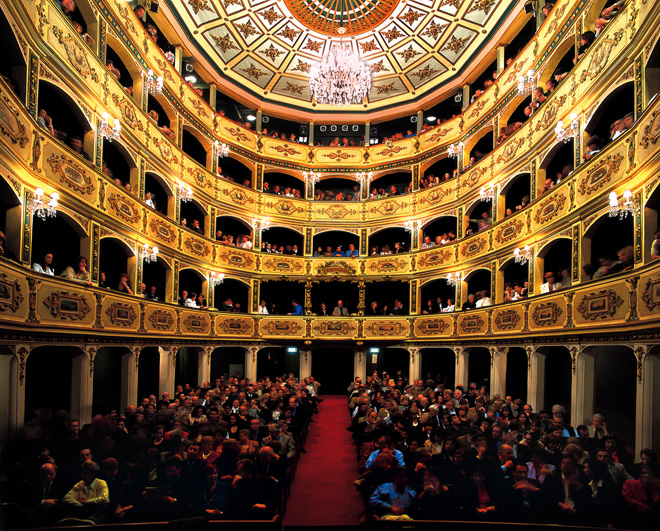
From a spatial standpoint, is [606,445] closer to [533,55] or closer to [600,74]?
[600,74]

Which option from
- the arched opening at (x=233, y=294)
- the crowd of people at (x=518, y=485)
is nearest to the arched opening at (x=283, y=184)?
the arched opening at (x=233, y=294)

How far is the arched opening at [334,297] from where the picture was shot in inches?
977

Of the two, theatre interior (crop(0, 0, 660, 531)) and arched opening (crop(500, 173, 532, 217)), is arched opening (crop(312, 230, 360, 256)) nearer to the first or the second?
theatre interior (crop(0, 0, 660, 531))

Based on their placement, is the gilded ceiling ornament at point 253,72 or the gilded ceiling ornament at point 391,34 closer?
the gilded ceiling ornament at point 391,34

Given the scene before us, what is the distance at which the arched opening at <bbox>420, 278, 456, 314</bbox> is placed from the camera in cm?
2233

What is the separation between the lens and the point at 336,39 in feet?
63.6

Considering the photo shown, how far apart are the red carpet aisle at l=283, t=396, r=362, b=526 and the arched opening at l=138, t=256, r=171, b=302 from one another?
7.61m

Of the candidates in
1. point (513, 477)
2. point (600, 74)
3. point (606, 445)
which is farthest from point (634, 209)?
point (513, 477)

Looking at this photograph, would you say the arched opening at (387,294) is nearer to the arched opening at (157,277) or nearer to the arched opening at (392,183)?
the arched opening at (392,183)

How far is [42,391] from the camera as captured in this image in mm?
11836

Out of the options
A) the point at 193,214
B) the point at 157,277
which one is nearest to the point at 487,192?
the point at 193,214

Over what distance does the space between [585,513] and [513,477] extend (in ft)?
3.71

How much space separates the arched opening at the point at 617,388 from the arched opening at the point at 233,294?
15.0 metres

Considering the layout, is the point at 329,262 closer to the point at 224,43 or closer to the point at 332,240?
the point at 332,240
